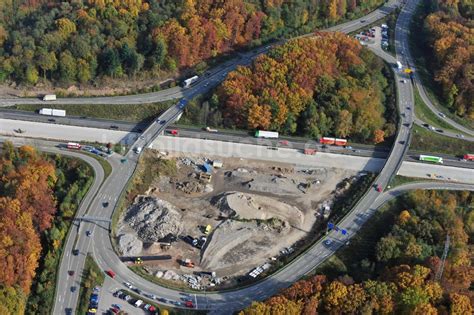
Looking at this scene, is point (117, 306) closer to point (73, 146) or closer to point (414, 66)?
point (73, 146)

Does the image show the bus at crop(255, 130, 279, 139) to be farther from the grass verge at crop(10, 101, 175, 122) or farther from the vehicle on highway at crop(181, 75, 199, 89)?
the grass verge at crop(10, 101, 175, 122)

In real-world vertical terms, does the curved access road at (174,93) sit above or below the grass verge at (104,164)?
above

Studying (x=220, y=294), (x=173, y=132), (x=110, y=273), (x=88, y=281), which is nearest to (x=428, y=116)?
(x=173, y=132)

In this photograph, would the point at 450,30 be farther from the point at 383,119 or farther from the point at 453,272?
the point at 453,272

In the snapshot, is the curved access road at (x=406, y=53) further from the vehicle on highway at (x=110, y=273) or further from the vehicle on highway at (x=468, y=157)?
the vehicle on highway at (x=110, y=273)

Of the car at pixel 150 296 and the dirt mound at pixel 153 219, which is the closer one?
the car at pixel 150 296

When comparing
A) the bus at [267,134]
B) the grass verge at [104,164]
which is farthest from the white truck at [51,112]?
the bus at [267,134]

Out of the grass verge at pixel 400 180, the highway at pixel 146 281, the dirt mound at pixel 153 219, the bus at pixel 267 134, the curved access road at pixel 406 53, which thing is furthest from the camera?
the curved access road at pixel 406 53
